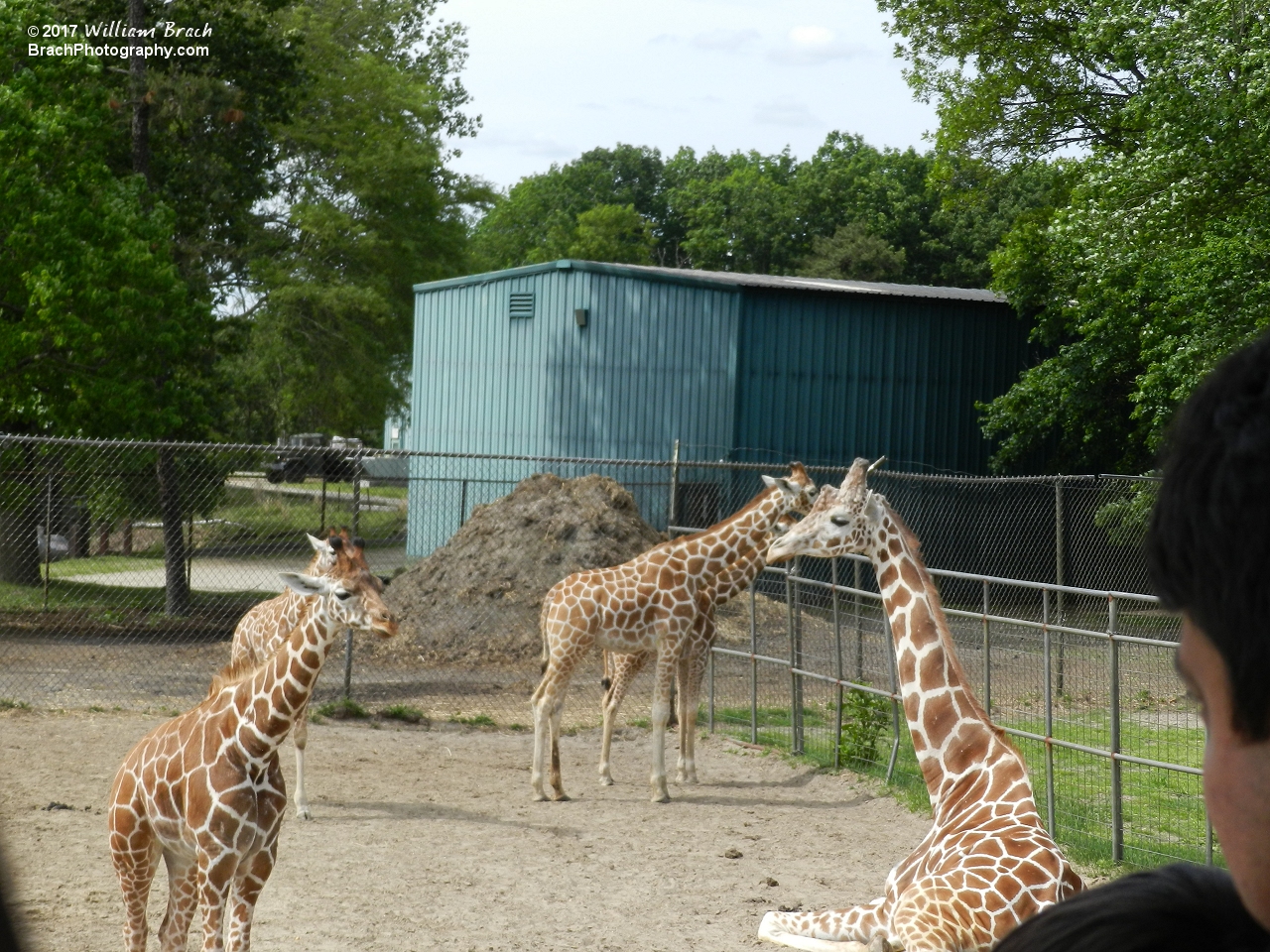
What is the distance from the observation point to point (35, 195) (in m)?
14.0

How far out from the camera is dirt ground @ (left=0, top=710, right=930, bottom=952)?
19.8ft

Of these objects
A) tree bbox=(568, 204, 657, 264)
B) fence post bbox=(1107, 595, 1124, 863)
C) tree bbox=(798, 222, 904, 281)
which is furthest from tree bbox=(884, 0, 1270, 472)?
tree bbox=(568, 204, 657, 264)

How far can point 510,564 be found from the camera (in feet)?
48.0

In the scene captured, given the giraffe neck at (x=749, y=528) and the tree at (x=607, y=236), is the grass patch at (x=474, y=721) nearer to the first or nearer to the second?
the giraffe neck at (x=749, y=528)

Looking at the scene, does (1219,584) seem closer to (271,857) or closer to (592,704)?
(271,857)

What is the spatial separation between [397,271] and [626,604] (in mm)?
20412

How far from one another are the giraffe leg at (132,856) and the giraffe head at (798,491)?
5.40m

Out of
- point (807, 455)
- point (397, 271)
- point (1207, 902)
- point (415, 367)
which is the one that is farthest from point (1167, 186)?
point (397, 271)

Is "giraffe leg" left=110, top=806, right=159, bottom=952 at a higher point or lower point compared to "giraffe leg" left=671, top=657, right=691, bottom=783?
higher

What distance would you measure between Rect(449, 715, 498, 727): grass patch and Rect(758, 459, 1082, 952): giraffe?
19.4 ft

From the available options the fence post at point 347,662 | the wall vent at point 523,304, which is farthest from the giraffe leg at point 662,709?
the wall vent at point 523,304

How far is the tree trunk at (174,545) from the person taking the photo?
14672mm

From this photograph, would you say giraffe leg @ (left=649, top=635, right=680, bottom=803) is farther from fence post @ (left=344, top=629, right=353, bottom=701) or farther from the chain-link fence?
fence post @ (left=344, top=629, right=353, bottom=701)

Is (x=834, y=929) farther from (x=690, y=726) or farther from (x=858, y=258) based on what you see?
(x=858, y=258)
